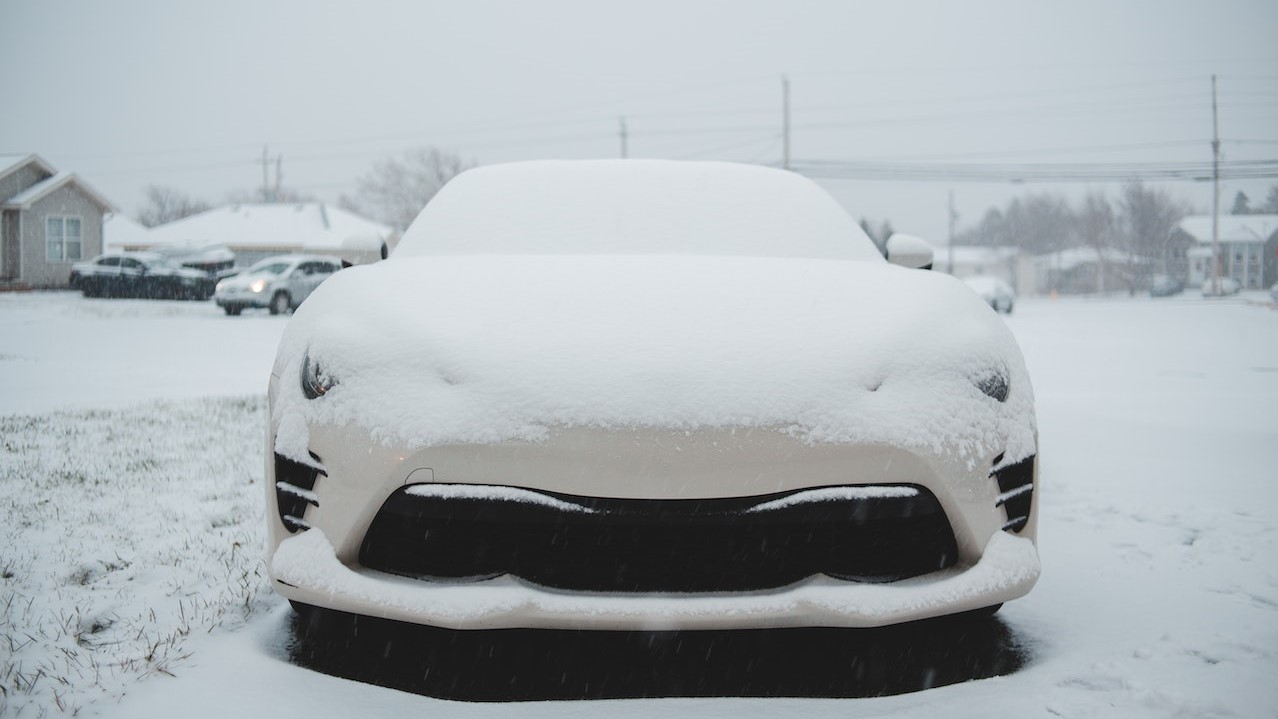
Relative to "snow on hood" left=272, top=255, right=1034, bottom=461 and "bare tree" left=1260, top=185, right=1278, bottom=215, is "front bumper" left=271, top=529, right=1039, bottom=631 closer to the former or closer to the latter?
"snow on hood" left=272, top=255, right=1034, bottom=461

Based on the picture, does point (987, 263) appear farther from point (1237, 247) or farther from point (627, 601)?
point (627, 601)

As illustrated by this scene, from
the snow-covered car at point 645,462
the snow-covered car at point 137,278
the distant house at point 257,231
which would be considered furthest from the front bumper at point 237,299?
the snow-covered car at point 645,462

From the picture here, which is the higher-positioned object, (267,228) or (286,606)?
(267,228)

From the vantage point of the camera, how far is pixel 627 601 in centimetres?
158

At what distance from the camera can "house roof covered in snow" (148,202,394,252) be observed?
3947 centimetres

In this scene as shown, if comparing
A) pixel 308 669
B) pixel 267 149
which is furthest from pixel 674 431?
pixel 267 149

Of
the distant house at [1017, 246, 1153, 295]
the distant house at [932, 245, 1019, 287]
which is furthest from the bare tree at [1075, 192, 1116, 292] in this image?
the distant house at [932, 245, 1019, 287]

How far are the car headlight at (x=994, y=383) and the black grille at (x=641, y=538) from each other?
0.31m

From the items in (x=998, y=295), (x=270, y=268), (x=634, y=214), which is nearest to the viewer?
(x=634, y=214)

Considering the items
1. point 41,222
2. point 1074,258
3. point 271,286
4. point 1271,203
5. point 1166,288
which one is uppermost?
point 1271,203

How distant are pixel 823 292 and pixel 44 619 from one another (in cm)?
209

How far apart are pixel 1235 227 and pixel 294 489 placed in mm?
81266

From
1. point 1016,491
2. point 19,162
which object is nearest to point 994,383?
point 1016,491

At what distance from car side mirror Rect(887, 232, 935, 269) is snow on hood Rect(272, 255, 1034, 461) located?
0.80 metres
